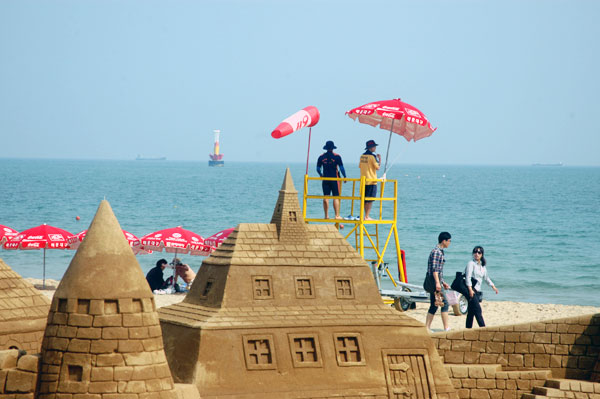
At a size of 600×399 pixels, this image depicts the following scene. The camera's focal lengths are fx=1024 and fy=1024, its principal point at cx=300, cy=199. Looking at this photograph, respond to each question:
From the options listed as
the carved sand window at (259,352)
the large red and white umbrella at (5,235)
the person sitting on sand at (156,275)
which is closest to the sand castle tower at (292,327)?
the carved sand window at (259,352)

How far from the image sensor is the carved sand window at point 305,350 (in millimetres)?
14945

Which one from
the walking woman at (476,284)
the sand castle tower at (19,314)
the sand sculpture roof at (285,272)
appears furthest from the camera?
the walking woman at (476,284)

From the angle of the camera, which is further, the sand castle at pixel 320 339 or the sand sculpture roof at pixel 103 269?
the sand castle at pixel 320 339

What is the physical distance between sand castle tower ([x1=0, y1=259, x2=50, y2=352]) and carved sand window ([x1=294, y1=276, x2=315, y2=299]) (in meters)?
3.79

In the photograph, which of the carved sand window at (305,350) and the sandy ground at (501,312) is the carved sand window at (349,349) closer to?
the carved sand window at (305,350)

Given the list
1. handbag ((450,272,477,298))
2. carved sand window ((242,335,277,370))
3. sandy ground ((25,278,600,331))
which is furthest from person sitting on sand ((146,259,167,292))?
carved sand window ((242,335,277,370))

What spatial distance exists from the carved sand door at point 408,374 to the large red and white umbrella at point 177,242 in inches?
580

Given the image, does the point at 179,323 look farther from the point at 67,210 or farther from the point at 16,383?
the point at 67,210

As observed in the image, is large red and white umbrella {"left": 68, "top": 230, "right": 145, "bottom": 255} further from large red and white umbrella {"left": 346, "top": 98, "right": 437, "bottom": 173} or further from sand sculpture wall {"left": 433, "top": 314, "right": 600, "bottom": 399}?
sand sculpture wall {"left": 433, "top": 314, "right": 600, "bottom": 399}

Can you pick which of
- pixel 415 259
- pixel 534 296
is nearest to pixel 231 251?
pixel 534 296

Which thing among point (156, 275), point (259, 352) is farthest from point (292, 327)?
point (156, 275)

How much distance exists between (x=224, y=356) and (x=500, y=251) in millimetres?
48665

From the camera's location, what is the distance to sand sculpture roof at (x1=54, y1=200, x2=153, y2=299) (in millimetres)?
10328

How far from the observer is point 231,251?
1566 cm
